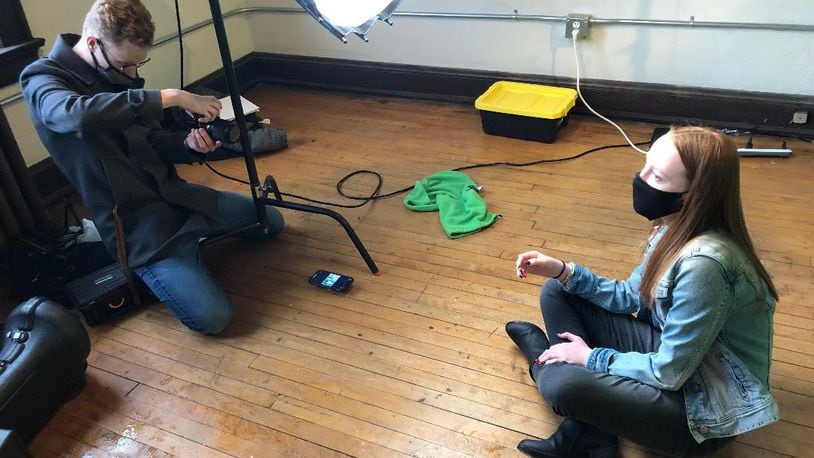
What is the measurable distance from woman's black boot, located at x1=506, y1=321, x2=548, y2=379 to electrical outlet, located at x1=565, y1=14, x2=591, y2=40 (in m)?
1.55

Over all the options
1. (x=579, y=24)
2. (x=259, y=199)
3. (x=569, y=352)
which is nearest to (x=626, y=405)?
(x=569, y=352)

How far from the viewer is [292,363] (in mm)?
1721

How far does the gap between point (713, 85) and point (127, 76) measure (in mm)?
2217

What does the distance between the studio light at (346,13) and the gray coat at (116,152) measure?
462mm

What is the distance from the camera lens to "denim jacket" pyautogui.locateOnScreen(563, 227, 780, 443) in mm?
1124

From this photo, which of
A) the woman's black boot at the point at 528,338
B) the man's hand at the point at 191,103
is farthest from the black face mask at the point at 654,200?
the man's hand at the point at 191,103

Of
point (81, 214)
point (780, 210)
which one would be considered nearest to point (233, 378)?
point (81, 214)

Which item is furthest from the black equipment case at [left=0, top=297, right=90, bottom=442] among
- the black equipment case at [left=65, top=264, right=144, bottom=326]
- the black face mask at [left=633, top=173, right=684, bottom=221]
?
the black face mask at [left=633, top=173, right=684, bottom=221]

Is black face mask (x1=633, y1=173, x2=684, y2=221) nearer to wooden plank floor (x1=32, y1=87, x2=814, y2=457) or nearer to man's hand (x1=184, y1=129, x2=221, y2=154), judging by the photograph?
wooden plank floor (x1=32, y1=87, x2=814, y2=457)

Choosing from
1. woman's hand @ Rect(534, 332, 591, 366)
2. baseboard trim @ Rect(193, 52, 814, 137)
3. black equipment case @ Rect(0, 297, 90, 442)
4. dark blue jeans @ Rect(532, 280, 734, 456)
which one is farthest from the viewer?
baseboard trim @ Rect(193, 52, 814, 137)

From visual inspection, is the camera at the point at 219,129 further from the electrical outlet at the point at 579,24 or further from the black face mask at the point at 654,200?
the electrical outlet at the point at 579,24

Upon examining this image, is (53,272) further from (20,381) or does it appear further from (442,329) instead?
(442,329)

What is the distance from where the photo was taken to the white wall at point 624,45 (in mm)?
2447

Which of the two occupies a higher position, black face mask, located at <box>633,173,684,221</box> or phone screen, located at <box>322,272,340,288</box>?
black face mask, located at <box>633,173,684,221</box>
